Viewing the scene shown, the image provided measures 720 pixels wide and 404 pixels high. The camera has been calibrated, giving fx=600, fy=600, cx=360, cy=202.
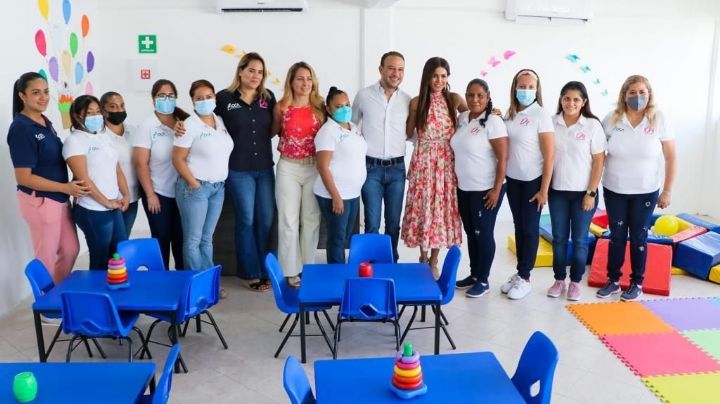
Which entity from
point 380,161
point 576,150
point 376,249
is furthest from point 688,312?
point 380,161

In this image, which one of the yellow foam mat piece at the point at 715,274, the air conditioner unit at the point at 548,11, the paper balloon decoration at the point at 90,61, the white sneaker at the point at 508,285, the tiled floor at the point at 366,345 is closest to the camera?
the tiled floor at the point at 366,345

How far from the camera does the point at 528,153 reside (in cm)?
452

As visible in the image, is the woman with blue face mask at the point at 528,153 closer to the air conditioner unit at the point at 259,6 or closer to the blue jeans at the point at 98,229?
the blue jeans at the point at 98,229

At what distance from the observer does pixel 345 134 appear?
4383 mm

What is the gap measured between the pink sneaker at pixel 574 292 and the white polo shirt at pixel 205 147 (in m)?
2.92

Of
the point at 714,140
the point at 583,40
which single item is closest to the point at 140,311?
→ the point at 583,40

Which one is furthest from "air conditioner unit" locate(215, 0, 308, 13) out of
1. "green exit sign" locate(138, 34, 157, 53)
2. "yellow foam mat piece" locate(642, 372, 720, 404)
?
"yellow foam mat piece" locate(642, 372, 720, 404)

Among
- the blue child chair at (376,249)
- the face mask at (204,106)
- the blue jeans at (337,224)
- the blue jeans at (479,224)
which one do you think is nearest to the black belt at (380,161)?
the blue jeans at (337,224)

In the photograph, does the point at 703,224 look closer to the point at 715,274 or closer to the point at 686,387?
the point at 715,274

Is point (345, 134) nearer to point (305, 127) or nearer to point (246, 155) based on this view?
point (305, 127)

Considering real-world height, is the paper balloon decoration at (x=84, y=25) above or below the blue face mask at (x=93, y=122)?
above

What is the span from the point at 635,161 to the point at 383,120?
1.91 metres

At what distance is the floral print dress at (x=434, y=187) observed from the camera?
183 inches

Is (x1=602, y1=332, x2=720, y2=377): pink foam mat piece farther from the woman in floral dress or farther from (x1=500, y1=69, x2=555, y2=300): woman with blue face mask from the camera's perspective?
the woman in floral dress
